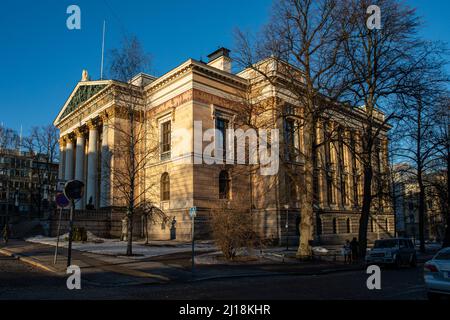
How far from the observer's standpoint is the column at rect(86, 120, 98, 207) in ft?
149

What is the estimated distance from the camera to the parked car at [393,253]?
21.0 meters

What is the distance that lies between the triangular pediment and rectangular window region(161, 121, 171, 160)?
8.33 metres

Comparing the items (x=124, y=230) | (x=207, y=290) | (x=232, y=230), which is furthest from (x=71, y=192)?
(x=124, y=230)

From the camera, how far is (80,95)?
5059cm

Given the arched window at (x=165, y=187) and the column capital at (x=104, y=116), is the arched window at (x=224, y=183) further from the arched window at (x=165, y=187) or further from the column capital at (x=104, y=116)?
the column capital at (x=104, y=116)

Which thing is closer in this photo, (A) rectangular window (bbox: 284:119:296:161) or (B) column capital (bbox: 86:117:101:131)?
(A) rectangular window (bbox: 284:119:296:161)

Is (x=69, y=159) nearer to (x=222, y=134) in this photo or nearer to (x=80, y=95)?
(x=80, y=95)

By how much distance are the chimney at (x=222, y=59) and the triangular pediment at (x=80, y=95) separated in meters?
13.0

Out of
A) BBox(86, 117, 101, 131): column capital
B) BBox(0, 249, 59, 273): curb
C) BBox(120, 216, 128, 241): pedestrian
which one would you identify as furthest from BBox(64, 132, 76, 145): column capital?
BBox(0, 249, 59, 273): curb

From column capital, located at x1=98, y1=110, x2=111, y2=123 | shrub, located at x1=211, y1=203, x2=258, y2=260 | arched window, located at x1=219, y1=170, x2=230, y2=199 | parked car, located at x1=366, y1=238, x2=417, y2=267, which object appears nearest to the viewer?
shrub, located at x1=211, y1=203, x2=258, y2=260

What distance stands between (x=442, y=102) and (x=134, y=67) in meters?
18.5

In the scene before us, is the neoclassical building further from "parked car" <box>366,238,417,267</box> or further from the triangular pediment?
"parked car" <box>366,238,417,267</box>

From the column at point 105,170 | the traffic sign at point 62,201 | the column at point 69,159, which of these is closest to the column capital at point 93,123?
the column at point 105,170

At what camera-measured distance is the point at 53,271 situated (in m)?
15.5
